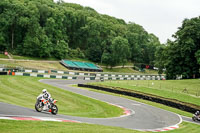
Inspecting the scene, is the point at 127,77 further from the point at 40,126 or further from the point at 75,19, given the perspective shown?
the point at 40,126

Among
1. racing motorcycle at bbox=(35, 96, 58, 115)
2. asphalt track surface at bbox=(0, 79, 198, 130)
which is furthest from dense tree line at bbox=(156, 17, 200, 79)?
racing motorcycle at bbox=(35, 96, 58, 115)

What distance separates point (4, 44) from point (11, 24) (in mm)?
6973

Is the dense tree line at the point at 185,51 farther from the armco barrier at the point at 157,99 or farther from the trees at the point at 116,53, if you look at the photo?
the trees at the point at 116,53

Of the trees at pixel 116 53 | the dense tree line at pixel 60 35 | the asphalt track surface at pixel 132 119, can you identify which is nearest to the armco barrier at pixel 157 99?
the asphalt track surface at pixel 132 119

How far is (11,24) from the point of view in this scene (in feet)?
253

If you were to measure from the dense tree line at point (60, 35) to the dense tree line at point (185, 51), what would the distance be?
116 ft

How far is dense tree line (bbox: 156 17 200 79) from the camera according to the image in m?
59.6

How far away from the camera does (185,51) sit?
59.9 m

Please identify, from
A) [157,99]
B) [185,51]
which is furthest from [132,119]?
[185,51]

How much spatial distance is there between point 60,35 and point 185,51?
157ft

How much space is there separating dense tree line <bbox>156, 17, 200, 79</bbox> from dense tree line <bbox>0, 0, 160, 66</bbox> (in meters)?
35.4

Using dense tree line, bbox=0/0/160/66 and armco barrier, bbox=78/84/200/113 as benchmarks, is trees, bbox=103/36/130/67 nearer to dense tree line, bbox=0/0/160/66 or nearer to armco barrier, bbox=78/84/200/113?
dense tree line, bbox=0/0/160/66

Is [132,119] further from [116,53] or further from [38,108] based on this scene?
[116,53]

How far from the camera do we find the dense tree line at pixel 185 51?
59594 millimetres
